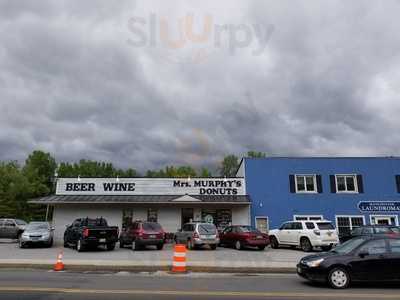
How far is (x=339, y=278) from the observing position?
31.1 feet

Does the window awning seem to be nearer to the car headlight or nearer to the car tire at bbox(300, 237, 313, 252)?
the car tire at bbox(300, 237, 313, 252)

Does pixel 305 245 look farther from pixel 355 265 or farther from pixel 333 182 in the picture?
pixel 355 265

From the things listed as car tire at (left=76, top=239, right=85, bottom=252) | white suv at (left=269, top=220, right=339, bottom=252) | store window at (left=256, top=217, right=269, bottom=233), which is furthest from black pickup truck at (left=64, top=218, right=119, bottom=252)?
store window at (left=256, top=217, right=269, bottom=233)

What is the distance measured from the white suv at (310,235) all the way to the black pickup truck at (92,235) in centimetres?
1023

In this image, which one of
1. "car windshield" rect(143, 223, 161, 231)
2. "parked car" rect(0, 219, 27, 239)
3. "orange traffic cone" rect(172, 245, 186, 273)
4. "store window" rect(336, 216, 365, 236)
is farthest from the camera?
"store window" rect(336, 216, 365, 236)

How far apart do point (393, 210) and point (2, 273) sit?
27.2 metres

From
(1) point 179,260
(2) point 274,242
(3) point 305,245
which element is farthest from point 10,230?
(3) point 305,245

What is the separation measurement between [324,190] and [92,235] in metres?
18.3

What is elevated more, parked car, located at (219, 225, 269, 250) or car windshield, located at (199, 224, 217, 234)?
car windshield, located at (199, 224, 217, 234)

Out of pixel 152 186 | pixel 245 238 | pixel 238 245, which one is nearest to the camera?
pixel 245 238

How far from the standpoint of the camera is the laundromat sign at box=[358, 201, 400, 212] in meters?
28.2

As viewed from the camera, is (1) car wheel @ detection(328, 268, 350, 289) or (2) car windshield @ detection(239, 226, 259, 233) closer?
(1) car wheel @ detection(328, 268, 350, 289)

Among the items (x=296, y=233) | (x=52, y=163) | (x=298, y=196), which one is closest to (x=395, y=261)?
(x=296, y=233)

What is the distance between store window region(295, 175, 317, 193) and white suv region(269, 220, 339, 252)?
7205mm
